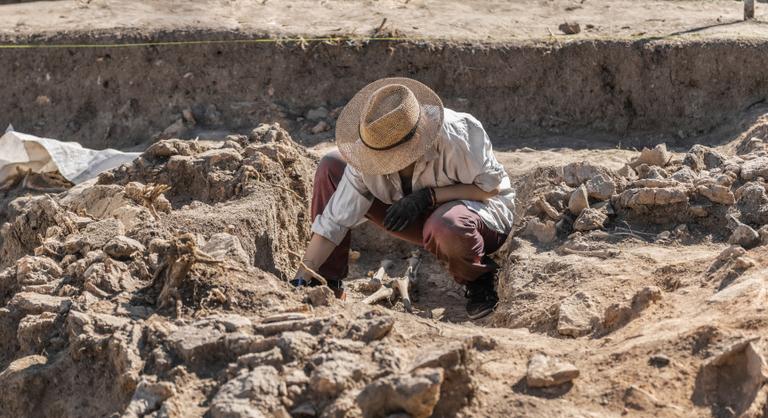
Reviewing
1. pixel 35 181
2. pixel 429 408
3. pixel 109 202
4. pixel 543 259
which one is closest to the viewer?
pixel 429 408

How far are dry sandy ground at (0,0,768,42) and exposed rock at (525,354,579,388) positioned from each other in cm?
553

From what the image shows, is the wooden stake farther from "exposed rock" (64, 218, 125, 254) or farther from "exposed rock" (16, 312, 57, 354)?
"exposed rock" (16, 312, 57, 354)

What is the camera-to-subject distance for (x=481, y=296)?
559 cm

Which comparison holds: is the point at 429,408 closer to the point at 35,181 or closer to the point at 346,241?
the point at 346,241

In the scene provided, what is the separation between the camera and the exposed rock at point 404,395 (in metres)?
3.24

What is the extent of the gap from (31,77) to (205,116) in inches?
63.4

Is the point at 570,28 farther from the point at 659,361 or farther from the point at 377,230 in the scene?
the point at 659,361

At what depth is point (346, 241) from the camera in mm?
5500

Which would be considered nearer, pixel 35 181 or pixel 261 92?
pixel 35 181

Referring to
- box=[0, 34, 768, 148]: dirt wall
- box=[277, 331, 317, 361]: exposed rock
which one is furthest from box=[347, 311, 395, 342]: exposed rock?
box=[0, 34, 768, 148]: dirt wall

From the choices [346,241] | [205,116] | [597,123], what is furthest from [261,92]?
[346,241]

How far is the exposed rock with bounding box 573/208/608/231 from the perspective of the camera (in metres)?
5.55

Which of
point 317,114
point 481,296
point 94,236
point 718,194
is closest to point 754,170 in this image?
point 718,194

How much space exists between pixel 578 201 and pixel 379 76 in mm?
3412
